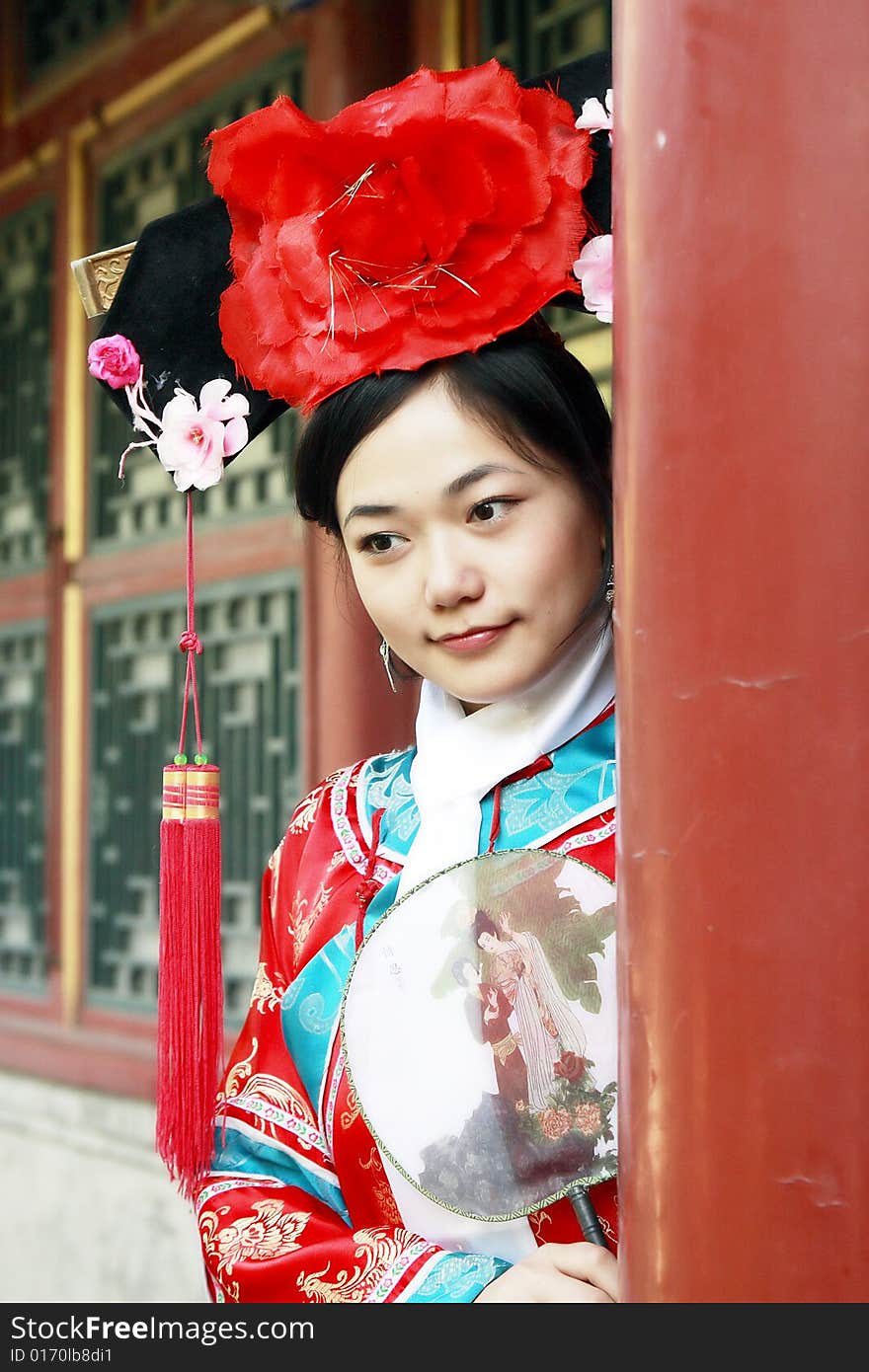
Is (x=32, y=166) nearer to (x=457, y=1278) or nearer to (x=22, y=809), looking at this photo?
(x=22, y=809)

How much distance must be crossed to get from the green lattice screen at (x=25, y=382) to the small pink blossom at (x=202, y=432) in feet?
7.32

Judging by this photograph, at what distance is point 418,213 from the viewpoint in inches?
43.0

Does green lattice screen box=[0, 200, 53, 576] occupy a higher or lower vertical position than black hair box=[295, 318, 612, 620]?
higher

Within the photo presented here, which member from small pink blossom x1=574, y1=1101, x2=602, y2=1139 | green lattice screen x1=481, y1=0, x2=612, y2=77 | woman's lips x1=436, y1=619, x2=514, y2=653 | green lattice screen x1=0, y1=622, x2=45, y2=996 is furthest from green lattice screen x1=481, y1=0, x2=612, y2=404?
green lattice screen x1=0, y1=622, x2=45, y2=996

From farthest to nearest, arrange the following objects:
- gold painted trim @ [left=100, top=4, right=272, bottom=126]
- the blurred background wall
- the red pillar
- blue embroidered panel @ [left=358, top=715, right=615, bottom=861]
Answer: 1. gold painted trim @ [left=100, top=4, right=272, bottom=126]
2. the blurred background wall
3. blue embroidered panel @ [left=358, top=715, right=615, bottom=861]
4. the red pillar

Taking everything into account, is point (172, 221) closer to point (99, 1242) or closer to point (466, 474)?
point (466, 474)

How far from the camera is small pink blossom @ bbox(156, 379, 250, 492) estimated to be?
125 centimetres

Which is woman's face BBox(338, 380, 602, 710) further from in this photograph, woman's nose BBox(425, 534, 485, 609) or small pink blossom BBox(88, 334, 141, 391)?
small pink blossom BBox(88, 334, 141, 391)

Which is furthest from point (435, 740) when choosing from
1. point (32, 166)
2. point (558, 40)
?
point (32, 166)

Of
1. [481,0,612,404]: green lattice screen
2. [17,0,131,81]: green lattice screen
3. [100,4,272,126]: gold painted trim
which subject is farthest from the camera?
[17,0,131,81]: green lattice screen

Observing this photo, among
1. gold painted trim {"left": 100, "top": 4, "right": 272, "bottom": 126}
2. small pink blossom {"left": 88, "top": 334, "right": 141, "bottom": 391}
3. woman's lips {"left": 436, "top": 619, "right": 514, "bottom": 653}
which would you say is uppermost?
gold painted trim {"left": 100, "top": 4, "right": 272, "bottom": 126}

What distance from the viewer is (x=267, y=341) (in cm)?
118

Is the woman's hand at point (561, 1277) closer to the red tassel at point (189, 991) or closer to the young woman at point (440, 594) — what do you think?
the young woman at point (440, 594)

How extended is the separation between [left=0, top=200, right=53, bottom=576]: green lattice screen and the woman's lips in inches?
96.5
